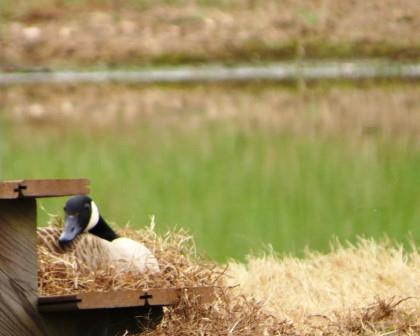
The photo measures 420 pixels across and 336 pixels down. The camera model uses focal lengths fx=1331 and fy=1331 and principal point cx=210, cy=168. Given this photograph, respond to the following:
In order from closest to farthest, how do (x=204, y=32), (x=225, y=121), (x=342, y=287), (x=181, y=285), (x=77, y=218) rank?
1. (x=181, y=285)
2. (x=77, y=218)
3. (x=342, y=287)
4. (x=225, y=121)
5. (x=204, y=32)

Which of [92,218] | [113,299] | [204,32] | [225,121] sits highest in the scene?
[204,32]

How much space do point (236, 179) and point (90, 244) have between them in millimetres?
4575

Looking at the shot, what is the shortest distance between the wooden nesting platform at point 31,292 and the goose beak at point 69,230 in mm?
443

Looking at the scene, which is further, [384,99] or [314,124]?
[384,99]

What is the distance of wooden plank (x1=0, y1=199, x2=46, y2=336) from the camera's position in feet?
11.7

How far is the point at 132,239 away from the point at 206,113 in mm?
7642

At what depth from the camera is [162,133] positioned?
36.1ft

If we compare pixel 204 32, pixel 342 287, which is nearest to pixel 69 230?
pixel 342 287

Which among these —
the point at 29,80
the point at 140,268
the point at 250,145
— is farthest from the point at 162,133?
the point at 140,268

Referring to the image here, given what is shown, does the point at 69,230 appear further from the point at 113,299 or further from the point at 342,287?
the point at 342,287

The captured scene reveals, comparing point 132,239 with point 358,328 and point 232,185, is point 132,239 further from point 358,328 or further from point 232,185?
point 232,185

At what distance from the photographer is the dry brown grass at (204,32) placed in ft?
50.2

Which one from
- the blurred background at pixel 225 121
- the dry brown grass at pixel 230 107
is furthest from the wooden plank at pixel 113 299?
the dry brown grass at pixel 230 107

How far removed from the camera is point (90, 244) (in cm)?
419
